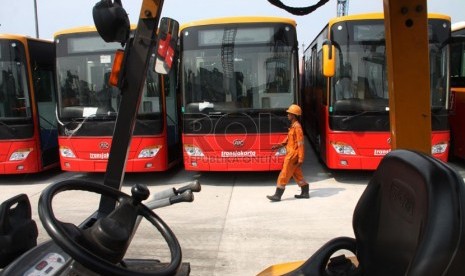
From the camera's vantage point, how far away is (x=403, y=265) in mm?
1734

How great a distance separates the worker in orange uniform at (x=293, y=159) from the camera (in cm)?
718

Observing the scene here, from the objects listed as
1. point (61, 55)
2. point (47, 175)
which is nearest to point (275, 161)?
point (61, 55)

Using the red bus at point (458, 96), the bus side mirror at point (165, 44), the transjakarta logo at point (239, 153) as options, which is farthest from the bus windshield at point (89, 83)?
the bus side mirror at point (165, 44)

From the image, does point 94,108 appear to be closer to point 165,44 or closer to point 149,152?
point 149,152

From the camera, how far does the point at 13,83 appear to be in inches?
329

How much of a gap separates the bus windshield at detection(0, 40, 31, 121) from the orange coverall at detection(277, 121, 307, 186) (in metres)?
4.78

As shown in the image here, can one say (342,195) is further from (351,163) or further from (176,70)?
(176,70)

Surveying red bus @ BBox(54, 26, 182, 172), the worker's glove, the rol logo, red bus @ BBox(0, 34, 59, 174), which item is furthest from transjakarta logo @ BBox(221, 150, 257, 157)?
red bus @ BBox(0, 34, 59, 174)

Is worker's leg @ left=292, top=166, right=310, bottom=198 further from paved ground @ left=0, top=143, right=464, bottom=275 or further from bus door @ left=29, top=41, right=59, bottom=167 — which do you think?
bus door @ left=29, top=41, right=59, bottom=167

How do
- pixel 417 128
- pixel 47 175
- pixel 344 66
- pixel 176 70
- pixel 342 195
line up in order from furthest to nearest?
pixel 47 175 < pixel 176 70 < pixel 344 66 < pixel 342 195 < pixel 417 128

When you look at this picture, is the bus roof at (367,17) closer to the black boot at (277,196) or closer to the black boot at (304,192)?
the black boot at (304,192)

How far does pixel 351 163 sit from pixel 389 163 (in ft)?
20.2

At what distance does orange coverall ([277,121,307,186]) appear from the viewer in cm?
720

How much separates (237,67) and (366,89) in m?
2.27
